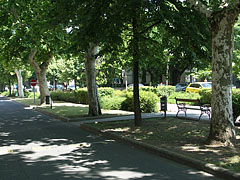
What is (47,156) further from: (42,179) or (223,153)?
(223,153)

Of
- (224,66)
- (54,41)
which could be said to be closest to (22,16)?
(54,41)

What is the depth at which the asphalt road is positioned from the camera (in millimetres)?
5344

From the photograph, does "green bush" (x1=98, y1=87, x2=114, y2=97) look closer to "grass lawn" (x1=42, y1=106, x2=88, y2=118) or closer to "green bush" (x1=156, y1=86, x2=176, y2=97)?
"green bush" (x1=156, y1=86, x2=176, y2=97)

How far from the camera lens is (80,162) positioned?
6375 millimetres

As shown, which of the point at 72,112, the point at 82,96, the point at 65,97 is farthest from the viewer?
the point at 65,97

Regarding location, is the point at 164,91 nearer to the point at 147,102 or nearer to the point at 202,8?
the point at 147,102

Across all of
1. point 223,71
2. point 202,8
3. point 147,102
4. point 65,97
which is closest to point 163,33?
point 202,8

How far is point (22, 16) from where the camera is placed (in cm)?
1670

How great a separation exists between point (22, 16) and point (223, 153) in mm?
14832

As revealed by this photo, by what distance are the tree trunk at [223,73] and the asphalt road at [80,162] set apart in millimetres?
1764

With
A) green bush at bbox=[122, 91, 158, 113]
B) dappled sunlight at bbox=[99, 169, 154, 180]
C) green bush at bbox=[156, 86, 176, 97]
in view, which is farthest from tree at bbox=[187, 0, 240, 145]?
green bush at bbox=[156, 86, 176, 97]

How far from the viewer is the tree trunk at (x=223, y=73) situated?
266 inches

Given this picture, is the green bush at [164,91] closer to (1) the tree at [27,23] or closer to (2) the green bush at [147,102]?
(2) the green bush at [147,102]

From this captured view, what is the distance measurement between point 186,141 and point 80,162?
10.2ft
